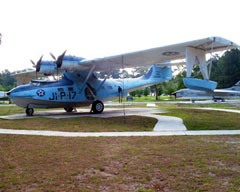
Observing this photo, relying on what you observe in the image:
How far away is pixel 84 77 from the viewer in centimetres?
1767

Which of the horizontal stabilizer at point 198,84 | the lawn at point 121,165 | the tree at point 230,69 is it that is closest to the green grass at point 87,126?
the lawn at point 121,165

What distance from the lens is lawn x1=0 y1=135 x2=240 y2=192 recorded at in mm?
3773

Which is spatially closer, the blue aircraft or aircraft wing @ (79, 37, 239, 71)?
aircraft wing @ (79, 37, 239, 71)

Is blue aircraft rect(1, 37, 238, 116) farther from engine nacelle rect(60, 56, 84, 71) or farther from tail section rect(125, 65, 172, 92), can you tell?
tail section rect(125, 65, 172, 92)

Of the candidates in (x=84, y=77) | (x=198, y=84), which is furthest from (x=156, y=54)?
(x=84, y=77)

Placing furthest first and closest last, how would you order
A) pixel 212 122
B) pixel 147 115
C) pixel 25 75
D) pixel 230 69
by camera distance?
pixel 230 69, pixel 25 75, pixel 147 115, pixel 212 122

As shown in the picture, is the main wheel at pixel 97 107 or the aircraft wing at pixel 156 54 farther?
the main wheel at pixel 97 107

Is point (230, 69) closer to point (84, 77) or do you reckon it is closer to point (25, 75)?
point (84, 77)

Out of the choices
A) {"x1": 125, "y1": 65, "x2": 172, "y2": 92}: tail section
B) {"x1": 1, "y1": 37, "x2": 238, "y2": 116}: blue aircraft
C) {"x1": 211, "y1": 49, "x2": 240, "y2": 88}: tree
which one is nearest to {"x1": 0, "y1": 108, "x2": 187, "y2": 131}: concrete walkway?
{"x1": 1, "y1": 37, "x2": 238, "y2": 116}: blue aircraft

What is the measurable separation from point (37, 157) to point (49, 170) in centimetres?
110

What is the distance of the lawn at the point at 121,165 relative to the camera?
377cm

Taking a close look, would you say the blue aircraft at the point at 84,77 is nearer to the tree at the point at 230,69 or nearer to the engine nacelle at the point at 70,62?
the engine nacelle at the point at 70,62

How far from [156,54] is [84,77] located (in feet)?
20.1

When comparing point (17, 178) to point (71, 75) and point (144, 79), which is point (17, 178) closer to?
point (71, 75)
